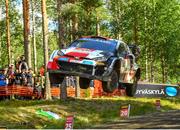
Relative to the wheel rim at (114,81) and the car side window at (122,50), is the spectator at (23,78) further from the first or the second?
the wheel rim at (114,81)

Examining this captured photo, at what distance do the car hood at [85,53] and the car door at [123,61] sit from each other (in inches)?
23.2

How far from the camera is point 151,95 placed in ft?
119

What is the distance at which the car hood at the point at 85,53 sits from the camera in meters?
16.7

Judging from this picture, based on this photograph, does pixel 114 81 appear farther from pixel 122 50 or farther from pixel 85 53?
pixel 122 50

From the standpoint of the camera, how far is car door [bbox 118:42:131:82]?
682 inches

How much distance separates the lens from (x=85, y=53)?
16938 millimetres

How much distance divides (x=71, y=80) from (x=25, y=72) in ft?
26.4

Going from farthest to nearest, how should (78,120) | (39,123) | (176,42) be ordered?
(176,42)
(78,120)
(39,123)

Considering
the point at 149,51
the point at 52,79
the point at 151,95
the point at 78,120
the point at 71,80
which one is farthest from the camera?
the point at 149,51

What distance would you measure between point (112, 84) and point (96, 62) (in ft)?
2.83

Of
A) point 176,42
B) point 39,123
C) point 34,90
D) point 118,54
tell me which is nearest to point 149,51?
point 176,42

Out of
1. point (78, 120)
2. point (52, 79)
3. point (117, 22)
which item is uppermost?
point (117, 22)

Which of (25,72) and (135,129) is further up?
(25,72)

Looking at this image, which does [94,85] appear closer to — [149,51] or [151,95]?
[151,95]
